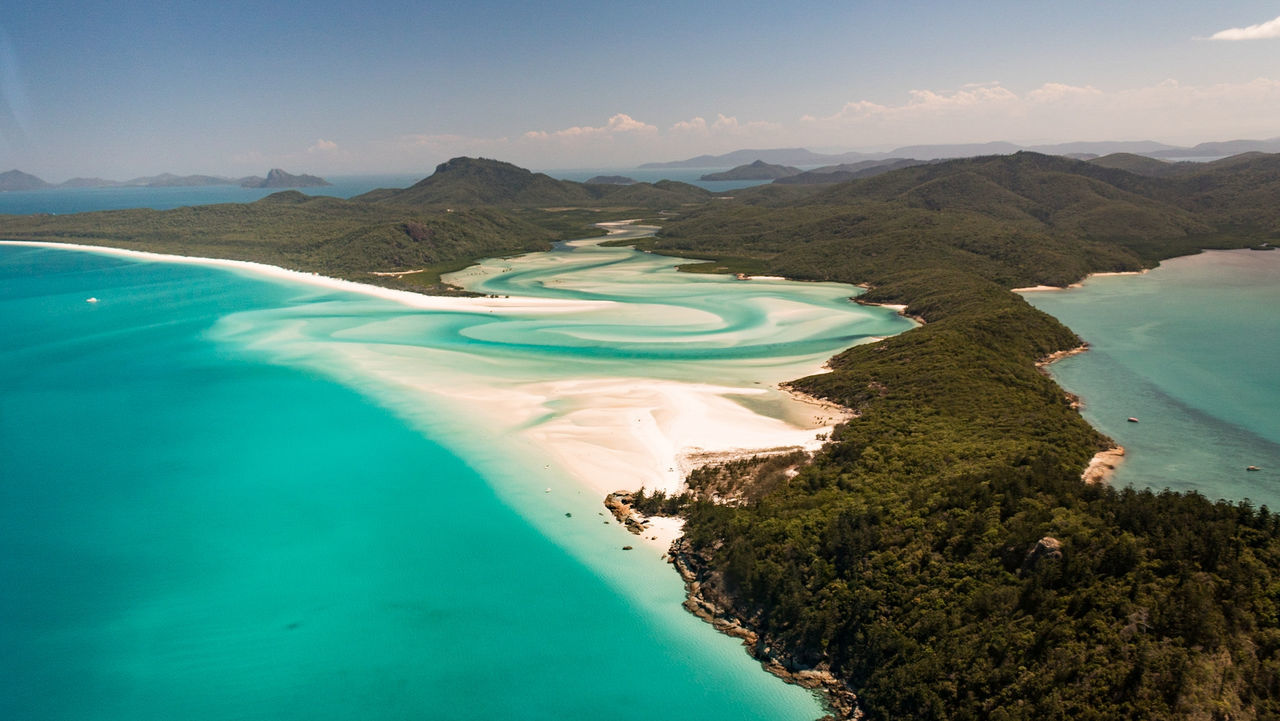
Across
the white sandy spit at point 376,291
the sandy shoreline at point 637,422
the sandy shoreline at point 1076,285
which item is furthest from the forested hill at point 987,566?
the sandy shoreline at point 1076,285

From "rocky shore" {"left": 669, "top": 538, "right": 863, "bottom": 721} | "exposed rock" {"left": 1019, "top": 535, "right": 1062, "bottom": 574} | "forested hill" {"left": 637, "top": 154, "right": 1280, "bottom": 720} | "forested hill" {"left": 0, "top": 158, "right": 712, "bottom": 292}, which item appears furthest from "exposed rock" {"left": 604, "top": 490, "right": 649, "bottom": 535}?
"forested hill" {"left": 0, "top": 158, "right": 712, "bottom": 292}

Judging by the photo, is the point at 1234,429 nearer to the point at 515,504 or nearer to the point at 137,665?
the point at 515,504

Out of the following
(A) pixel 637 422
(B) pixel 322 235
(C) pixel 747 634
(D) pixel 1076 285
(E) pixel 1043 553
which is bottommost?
(C) pixel 747 634

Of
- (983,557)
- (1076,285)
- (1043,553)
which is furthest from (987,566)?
(1076,285)

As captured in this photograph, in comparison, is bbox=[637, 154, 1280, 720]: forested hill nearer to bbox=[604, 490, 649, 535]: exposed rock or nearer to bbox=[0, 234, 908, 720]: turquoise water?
bbox=[604, 490, 649, 535]: exposed rock

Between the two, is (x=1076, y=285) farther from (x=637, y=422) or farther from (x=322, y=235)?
(x=322, y=235)
